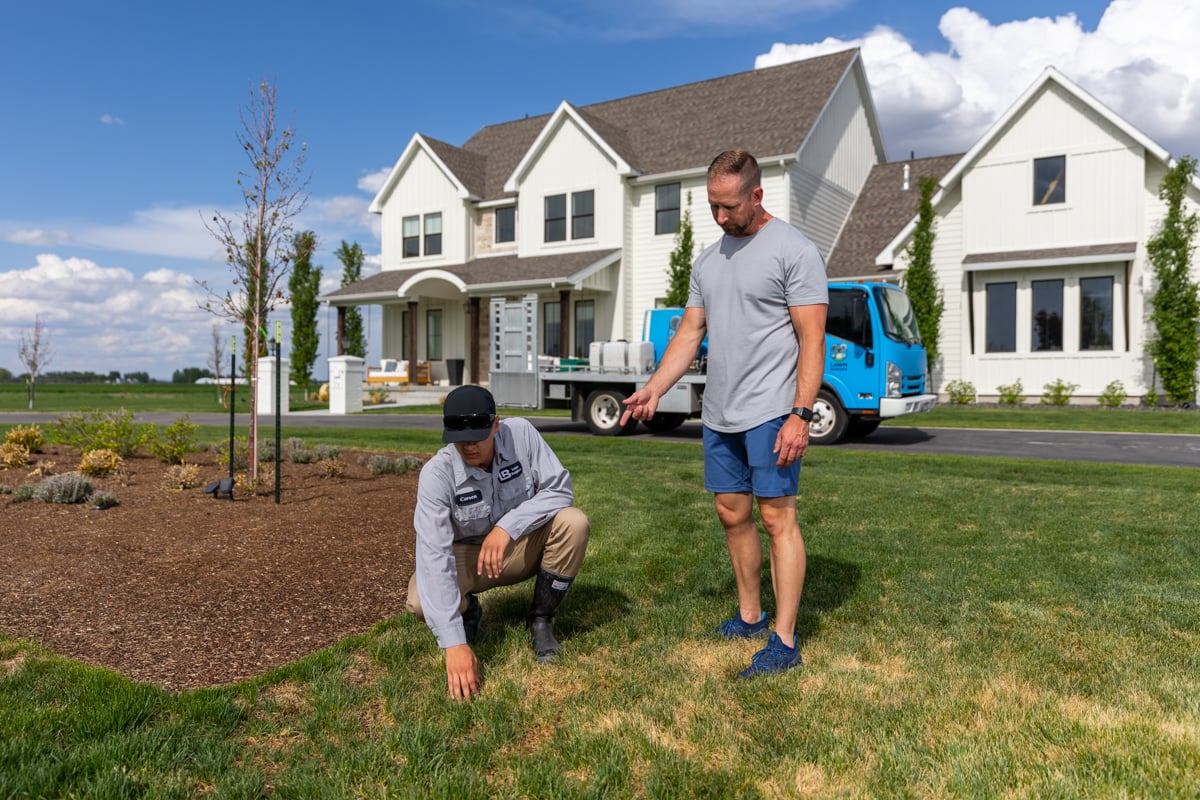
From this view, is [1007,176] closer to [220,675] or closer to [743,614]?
[743,614]

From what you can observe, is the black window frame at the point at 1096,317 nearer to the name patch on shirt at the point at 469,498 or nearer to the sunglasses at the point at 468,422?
the name patch on shirt at the point at 469,498

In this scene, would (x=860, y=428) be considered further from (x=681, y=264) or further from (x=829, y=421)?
(x=681, y=264)

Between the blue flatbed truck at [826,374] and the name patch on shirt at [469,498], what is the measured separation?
7.28 m

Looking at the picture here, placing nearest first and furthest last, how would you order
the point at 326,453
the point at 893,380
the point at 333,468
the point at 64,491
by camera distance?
1. the point at 64,491
2. the point at 333,468
3. the point at 326,453
4. the point at 893,380

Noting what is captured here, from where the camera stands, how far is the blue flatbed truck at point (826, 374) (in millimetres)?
12766

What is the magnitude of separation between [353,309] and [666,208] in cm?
1440

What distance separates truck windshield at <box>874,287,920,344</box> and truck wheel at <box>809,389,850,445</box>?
129 cm

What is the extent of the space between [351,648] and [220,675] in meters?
0.56

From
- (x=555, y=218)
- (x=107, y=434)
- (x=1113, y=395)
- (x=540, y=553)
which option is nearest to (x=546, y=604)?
(x=540, y=553)

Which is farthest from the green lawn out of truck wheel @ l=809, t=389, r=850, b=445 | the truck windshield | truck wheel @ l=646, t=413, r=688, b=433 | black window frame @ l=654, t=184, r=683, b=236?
black window frame @ l=654, t=184, r=683, b=236

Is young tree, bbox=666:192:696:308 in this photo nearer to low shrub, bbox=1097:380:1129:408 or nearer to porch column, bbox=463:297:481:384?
porch column, bbox=463:297:481:384

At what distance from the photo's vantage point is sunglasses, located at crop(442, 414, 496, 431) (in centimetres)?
343

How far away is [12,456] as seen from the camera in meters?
9.34

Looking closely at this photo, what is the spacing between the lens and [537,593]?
Result: 13.1ft
